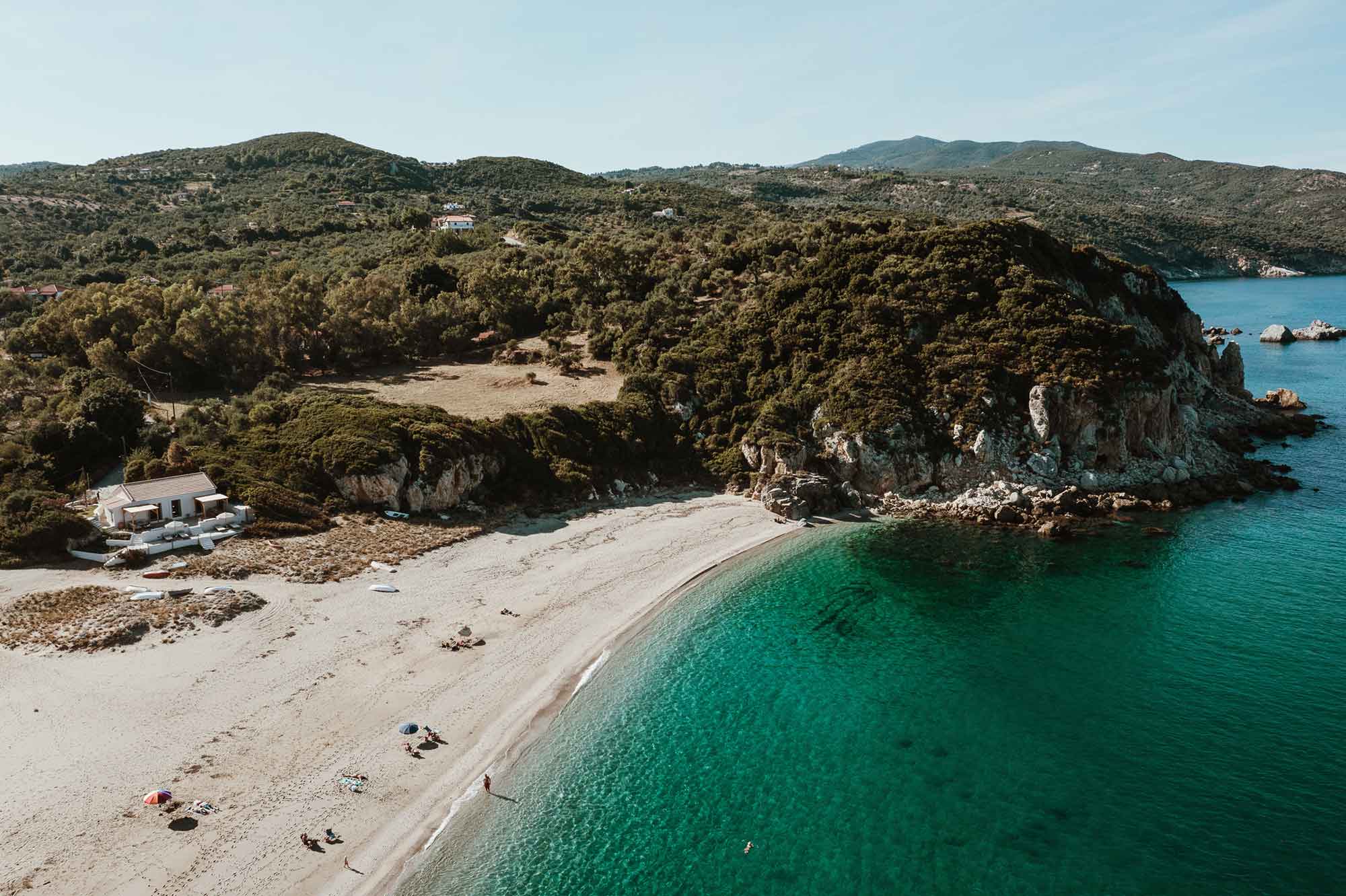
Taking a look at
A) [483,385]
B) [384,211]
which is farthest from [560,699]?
[384,211]

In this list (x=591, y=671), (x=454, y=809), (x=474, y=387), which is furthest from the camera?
(x=474, y=387)

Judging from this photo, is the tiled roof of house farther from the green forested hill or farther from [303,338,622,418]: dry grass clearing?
the green forested hill

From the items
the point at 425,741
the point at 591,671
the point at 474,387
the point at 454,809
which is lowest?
the point at 454,809

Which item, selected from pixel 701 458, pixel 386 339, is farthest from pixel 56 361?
pixel 701 458

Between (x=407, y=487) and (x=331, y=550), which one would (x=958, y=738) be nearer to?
(x=331, y=550)

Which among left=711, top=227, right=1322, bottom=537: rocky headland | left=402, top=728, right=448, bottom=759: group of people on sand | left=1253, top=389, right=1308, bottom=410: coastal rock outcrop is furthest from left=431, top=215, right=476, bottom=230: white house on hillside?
left=1253, top=389, right=1308, bottom=410: coastal rock outcrop

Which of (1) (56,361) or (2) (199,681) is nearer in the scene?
(2) (199,681)

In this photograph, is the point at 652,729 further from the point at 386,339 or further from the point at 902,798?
the point at 386,339
